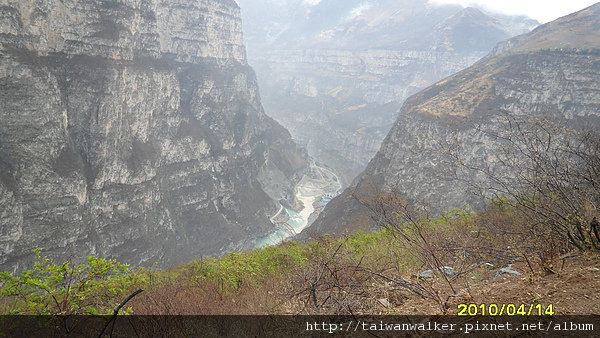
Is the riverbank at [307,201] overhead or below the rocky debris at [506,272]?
below
